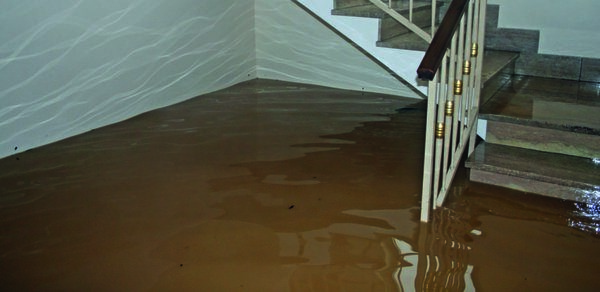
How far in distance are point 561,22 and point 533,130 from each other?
1.27m

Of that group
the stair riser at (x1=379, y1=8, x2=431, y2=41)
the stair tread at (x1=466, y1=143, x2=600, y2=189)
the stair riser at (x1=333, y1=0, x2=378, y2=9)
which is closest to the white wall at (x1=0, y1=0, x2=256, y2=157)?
the stair riser at (x1=333, y1=0, x2=378, y2=9)

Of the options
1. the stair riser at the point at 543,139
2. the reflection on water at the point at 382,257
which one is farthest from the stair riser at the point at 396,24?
the reflection on water at the point at 382,257

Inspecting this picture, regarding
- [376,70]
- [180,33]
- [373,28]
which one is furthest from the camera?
[376,70]

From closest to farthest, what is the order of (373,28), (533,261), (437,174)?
(533,261) < (437,174) < (373,28)

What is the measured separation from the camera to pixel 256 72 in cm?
571

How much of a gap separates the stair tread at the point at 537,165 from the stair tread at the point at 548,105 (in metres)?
0.15

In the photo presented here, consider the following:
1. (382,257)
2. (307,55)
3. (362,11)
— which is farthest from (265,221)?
(307,55)

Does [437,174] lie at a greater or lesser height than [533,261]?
greater

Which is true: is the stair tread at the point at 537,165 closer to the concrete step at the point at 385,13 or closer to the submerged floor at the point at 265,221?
the submerged floor at the point at 265,221

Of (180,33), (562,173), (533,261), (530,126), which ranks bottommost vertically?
(533,261)

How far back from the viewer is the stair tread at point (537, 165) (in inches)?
110

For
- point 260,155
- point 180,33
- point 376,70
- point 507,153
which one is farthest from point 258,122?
point 507,153

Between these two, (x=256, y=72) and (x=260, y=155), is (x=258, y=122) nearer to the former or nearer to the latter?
(x=260, y=155)

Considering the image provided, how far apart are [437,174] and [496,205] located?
421 mm
